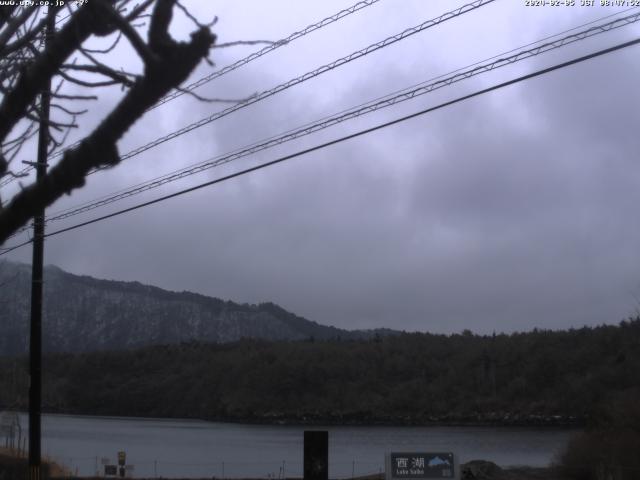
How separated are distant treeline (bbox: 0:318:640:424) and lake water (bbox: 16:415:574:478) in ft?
24.9

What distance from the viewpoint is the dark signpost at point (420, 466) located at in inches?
862

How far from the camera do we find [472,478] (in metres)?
33.7

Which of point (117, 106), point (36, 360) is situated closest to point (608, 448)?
point (36, 360)

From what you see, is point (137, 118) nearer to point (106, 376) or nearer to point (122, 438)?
point (122, 438)

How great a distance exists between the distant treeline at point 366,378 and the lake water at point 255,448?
758 cm

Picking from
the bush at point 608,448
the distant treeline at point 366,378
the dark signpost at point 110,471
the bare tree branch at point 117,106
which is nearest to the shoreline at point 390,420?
the distant treeline at point 366,378

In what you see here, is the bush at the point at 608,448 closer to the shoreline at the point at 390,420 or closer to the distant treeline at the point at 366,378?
the shoreline at the point at 390,420

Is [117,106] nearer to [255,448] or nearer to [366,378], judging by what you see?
[255,448]

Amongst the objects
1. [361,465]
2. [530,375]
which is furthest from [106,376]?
[361,465]

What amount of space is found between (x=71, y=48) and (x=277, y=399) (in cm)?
10646

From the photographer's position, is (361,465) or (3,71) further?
(361,465)

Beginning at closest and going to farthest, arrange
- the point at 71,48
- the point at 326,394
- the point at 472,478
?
the point at 71,48 → the point at 472,478 → the point at 326,394

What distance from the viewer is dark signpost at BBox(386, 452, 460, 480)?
21891 millimetres

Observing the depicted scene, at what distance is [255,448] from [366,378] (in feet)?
153
